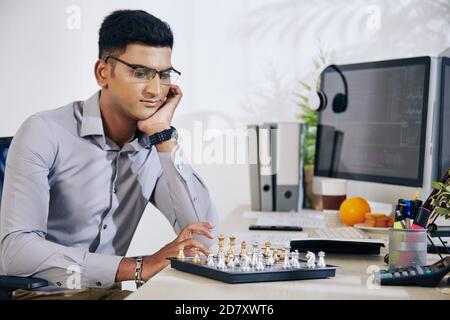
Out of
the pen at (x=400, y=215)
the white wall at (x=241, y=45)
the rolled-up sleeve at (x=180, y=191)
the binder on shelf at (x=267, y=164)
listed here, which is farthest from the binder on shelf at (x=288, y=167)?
the pen at (x=400, y=215)

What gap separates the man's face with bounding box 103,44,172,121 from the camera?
1926mm

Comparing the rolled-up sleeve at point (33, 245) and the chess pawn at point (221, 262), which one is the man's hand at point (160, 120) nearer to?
the rolled-up sleeve at point (33, 245)

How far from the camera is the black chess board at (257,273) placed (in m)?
1.05

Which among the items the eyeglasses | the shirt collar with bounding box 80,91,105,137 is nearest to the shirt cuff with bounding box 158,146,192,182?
the shirt collar with bounding box 80,91,105,137

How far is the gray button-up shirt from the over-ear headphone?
0.62 m

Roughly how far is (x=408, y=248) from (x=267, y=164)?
1.29m

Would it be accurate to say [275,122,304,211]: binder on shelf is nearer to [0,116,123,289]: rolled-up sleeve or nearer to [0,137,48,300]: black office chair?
[0,116,123,289]: rolled-up sleeve

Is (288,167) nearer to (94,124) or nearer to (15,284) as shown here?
(94,124)

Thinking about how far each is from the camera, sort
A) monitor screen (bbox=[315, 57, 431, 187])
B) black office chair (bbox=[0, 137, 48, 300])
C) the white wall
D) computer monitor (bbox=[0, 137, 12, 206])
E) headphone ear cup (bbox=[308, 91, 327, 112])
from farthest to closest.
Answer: the white wall → headphone ear cup (bbox=[308, 91, 327, 112]) → monitor screen (bbox=[315, 57, 431, 187]) → computer monitor (bbox=[0, 137, 12, 206]) → black office chair (bbox=[0, 137, 48, 300])

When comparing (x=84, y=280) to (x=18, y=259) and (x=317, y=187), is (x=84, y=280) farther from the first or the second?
(x=317, y=187)

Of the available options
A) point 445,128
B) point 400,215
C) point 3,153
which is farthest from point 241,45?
point 400,215

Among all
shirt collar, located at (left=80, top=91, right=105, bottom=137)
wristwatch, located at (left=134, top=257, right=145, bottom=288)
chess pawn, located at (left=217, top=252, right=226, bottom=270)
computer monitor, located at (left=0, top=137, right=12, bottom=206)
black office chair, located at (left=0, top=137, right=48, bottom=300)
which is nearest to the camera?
chess pawn, located at (left=217, top=252, right=226, bottom=270)

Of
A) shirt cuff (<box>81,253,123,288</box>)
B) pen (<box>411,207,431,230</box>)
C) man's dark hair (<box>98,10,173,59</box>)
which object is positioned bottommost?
shirt cuff (<box>81,253,123,288</box>)

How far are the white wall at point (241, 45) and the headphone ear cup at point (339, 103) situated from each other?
45 cm
